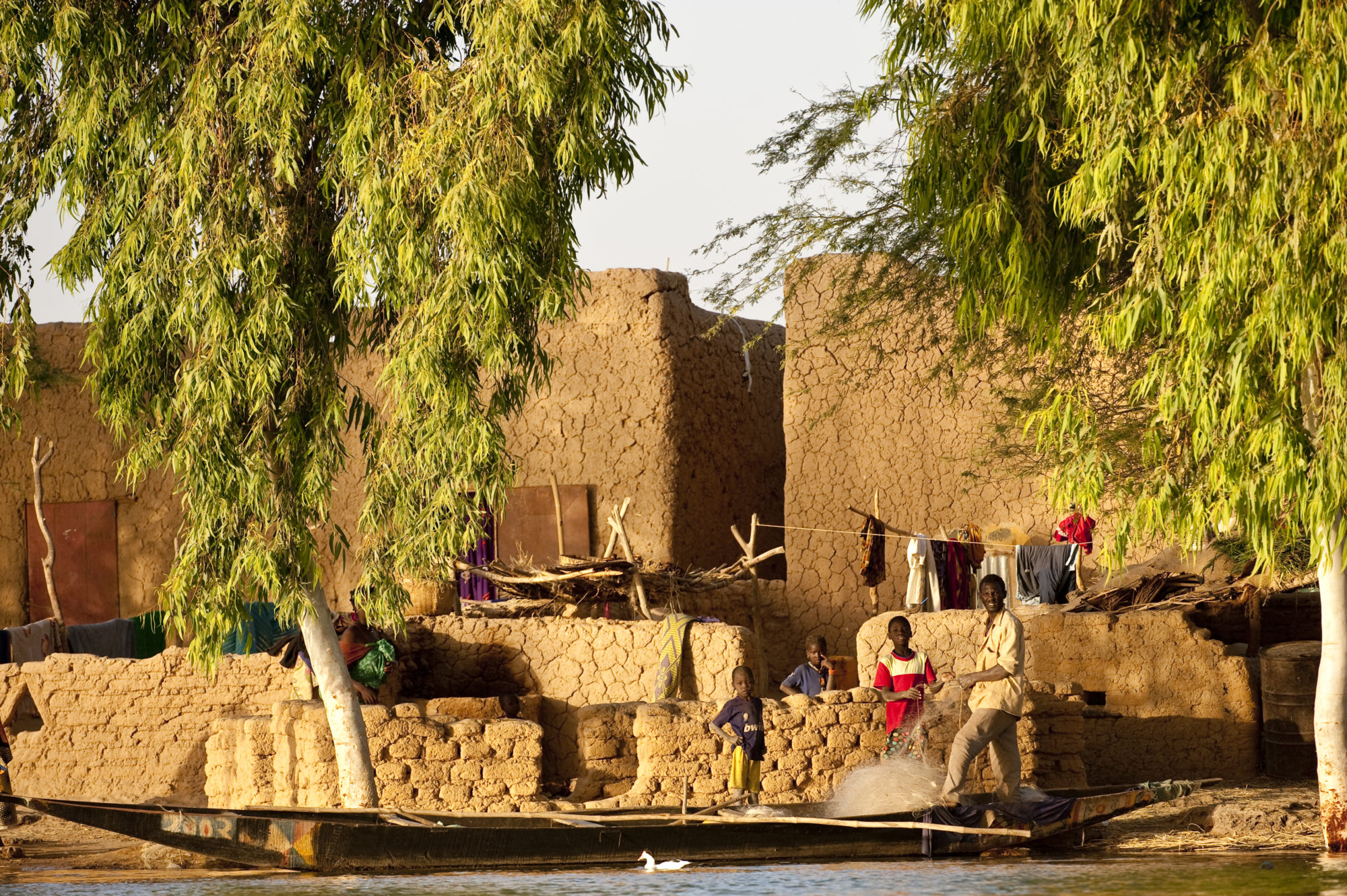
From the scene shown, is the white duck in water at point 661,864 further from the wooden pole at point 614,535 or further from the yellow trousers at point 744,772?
the wooden pole at point 614,535

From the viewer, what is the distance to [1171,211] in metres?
7.52

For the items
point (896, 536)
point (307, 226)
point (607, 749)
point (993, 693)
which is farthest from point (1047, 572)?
point (307, 226)

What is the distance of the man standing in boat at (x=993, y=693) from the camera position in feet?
28.9

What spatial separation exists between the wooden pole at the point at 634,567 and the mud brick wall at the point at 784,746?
2700 millimetres

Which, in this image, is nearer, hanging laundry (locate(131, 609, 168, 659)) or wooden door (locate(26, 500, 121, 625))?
hanging laundry (locate(131, 609, 168, 659))

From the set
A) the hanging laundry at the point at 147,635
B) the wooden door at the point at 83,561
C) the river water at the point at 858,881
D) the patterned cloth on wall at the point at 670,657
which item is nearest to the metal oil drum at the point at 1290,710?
the river water at the point at 858,881

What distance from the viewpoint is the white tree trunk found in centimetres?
837

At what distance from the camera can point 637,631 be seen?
12328 millimetres

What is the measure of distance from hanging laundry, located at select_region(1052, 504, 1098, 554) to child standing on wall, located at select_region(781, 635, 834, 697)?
379 cm

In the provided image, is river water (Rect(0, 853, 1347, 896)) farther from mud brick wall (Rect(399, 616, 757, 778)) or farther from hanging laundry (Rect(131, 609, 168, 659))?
hanging laundry (Rect(131, 609, 168, 659))

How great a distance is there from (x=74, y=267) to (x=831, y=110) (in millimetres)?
6986

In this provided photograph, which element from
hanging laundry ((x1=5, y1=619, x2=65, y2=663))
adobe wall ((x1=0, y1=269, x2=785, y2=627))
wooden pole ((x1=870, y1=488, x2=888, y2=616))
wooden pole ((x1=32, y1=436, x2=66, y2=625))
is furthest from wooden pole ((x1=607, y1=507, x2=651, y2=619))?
wooden pole ((x1=32, y1=436, x2=66, y2=625))

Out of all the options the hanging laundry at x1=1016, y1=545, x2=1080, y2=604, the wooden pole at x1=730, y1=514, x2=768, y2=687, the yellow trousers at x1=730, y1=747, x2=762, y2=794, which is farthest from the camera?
the wooden pole at x1=730, y1=514, x2=768, y2=687

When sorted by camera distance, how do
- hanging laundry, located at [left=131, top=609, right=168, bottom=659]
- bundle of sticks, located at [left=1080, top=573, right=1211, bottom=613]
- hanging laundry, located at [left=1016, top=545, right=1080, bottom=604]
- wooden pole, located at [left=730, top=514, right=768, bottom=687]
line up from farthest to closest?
hanging laundry, located at [left=131, top=609, right=168, bottom=659] < wooden pole, located at [left=730, top=514, right=768, bottom=687] < hanging laundry, located at [left=1016, top=545, right=1080, bottom=604] < bundle of sticks, located at [left=1080, top=573, right=1211, bottom=613]
